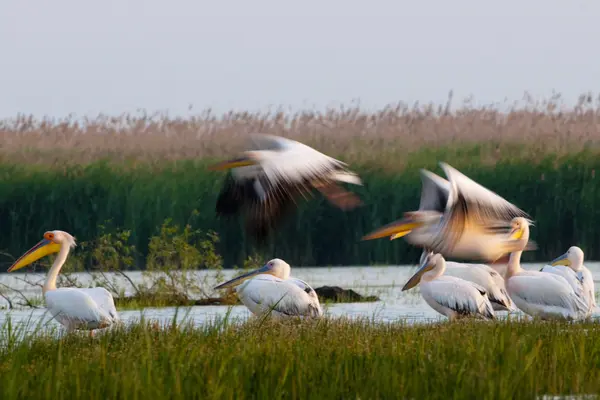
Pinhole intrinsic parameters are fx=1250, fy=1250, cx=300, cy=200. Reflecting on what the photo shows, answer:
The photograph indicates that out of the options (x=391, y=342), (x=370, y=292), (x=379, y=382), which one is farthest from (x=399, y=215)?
(x=379, y=382)

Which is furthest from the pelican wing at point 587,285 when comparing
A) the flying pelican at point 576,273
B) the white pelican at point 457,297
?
the white pelican at point 457,297

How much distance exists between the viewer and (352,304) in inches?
442

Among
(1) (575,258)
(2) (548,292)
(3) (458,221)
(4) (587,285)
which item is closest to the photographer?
(3) (458,221)

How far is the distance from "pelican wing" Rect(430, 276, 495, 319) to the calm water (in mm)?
385

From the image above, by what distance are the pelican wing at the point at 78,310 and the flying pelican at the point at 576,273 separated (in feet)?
11.4

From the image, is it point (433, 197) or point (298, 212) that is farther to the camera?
point (298, 212)

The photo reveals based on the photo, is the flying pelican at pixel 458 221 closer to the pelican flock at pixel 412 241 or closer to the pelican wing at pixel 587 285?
the pelican flock at pixel 412 241

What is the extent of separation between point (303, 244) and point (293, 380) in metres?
9.76

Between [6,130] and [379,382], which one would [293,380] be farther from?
[6,130]

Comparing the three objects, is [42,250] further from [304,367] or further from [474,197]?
[304,367]

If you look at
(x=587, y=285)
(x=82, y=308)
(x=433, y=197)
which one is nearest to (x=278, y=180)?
(x=82, y=308)

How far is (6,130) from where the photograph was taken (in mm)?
20703

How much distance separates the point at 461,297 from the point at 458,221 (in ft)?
2.65

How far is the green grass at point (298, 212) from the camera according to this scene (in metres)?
14.8
